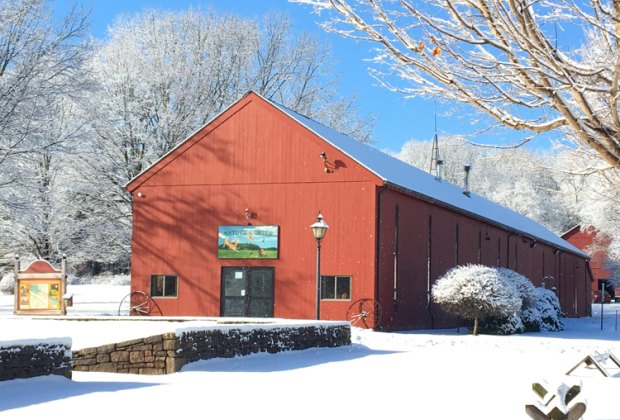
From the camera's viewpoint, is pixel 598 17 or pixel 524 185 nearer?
pixel 598 17

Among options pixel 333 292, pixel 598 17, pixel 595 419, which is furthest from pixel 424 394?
pixel 333 292

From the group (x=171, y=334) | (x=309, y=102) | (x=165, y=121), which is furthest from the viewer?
(x=309, y=102)

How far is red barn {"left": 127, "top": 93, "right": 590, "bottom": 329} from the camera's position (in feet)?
88.9

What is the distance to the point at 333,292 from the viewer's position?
27.1m

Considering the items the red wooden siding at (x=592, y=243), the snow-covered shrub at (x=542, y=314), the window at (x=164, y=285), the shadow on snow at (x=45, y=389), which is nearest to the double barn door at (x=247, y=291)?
the window at (x=164, y=285)

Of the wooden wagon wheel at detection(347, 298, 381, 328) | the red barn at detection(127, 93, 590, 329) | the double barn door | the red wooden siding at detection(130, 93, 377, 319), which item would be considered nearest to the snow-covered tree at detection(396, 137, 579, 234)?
the red barn at detection(127, 93, 590, 329)

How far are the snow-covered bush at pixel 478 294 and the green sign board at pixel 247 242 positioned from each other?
18.8 ft

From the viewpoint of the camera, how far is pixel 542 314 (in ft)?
100

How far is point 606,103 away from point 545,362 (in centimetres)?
1048

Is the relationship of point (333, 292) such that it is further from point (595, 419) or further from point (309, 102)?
point (309, 102)

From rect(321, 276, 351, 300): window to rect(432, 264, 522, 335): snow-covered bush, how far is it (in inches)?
111

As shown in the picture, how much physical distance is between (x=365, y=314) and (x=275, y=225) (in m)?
4.38

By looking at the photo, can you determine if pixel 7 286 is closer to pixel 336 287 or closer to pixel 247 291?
pixel 247 291

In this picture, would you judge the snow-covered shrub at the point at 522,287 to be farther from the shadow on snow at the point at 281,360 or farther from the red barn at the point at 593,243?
the red barn at the point at 593,243
